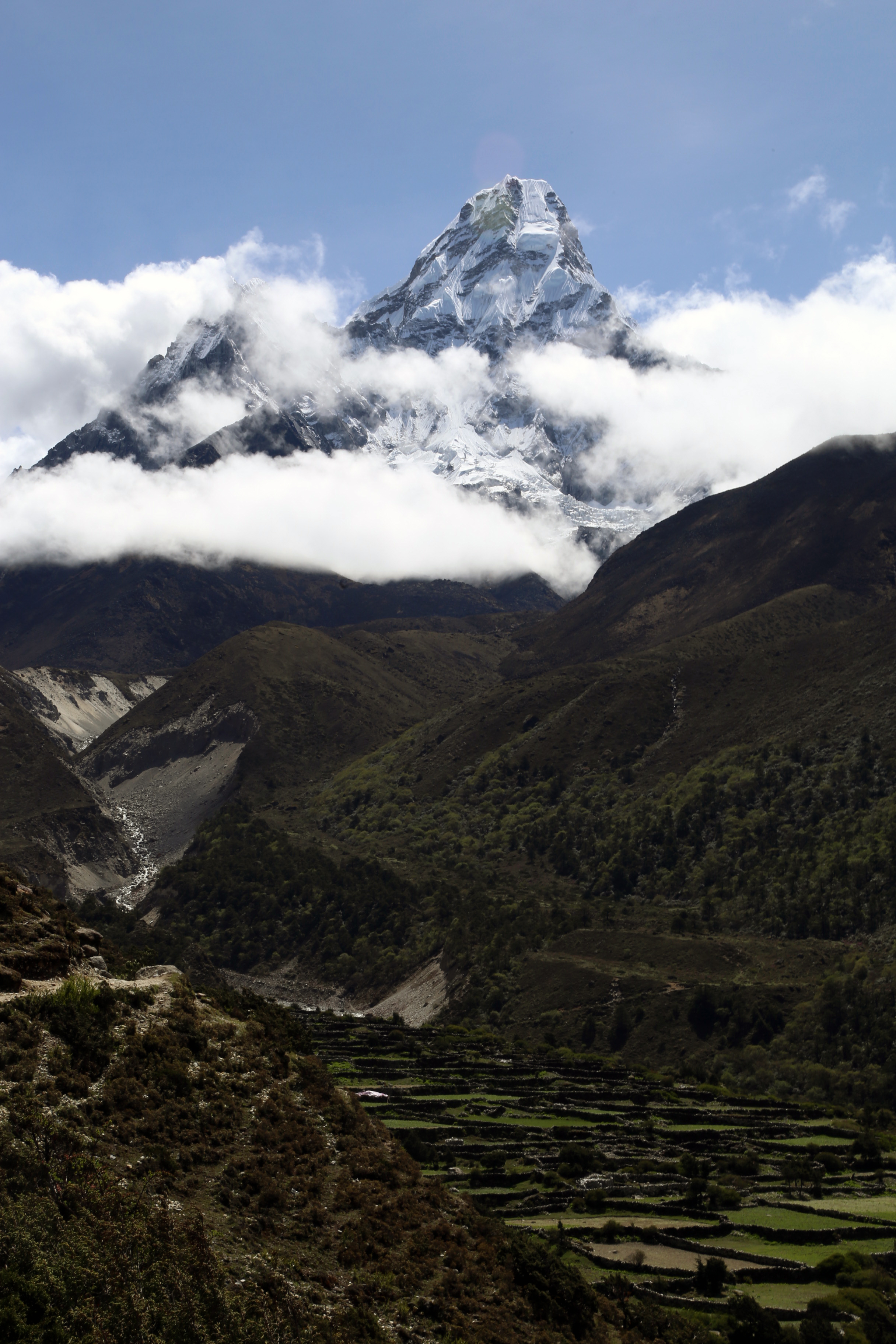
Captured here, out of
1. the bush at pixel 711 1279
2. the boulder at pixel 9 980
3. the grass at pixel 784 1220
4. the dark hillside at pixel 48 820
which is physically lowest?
the grass at pixel 784 1220

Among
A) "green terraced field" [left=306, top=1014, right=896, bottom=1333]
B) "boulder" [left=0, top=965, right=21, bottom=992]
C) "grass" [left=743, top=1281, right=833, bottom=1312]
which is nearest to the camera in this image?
"boulder" [left=0, top=965, right=21, bottom=992]

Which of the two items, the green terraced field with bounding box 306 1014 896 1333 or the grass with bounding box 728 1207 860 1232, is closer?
the green terraced field with bounding box 306 1014 896 1333

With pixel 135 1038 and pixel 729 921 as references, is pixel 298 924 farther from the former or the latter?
pixel 135 1038

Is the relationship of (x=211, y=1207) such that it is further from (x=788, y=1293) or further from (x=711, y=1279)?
(x=788, y=1293)

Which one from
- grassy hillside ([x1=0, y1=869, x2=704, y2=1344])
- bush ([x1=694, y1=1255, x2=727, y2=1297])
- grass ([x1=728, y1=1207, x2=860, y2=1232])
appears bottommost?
grass ([x1=728, y1=1207, x2=860, y2=1232])

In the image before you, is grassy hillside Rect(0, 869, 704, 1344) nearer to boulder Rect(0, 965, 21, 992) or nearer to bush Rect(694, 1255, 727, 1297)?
boulder Rect(0, 965, 21, 992)

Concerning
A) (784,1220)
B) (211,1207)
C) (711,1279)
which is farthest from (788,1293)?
(211,1207)

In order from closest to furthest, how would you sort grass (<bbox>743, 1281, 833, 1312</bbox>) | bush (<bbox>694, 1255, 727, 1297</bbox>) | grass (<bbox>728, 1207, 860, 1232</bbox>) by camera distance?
grass (<bbox>743, 1281, 833, 1312</bbox>) → bush (<bbox>694, 1255, 727, 1297</bbox>) → grass (<bbox>728, 1207, 860, 1232</bbox>)

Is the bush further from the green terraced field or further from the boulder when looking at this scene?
the boulder

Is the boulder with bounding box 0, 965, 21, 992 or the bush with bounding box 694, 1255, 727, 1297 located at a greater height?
the boulder with bounding box 0, 965, 21, 992

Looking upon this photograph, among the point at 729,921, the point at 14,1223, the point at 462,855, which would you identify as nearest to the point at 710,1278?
the point at 14,1223

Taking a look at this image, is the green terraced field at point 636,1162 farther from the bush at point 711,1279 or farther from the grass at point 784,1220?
the bush at point 711,1279

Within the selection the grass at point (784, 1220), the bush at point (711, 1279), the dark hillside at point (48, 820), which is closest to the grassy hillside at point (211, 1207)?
the bush at point (711, 1279)

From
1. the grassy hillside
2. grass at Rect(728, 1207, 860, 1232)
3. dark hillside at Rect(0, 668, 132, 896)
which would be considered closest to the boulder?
the grassy hillside
